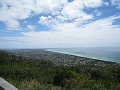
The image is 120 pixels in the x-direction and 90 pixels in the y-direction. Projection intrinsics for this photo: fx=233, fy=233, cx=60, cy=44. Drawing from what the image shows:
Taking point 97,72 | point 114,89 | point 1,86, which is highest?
point 1,86

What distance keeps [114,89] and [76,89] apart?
6.55ft

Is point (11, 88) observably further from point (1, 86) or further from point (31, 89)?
point (31, 89)

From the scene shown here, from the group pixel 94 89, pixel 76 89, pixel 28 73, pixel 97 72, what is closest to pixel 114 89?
pixel 94 89

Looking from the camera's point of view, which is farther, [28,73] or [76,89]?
[28,73]

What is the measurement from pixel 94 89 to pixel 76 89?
89cm

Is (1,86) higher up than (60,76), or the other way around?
(1,86)

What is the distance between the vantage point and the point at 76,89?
23.4 feet

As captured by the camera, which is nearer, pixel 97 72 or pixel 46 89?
pixel 46 89

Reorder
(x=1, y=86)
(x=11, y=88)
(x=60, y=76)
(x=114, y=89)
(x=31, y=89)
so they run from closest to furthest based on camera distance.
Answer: (x=11, y=88)
(x=1, y=86)
(x=31, y=89)
(x=114, y=89)
(x=60, y=76)

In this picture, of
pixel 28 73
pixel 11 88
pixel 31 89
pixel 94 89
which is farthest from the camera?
pixel 28 73

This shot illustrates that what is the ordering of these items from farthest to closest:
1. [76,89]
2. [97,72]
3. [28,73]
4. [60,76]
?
[97,72] → [28,73] → [60,76] → [76,89]

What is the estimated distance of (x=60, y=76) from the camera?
63.4ft

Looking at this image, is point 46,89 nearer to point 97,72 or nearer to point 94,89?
point 94,89

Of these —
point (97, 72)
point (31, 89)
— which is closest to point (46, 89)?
point (31, 89)
